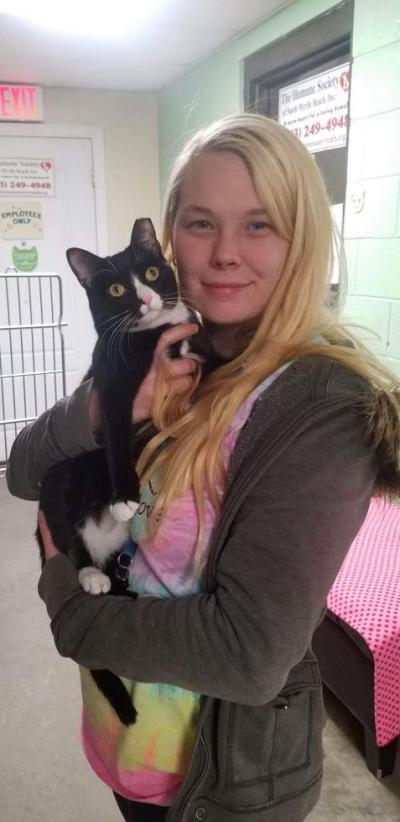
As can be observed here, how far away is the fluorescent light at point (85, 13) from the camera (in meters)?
2.48

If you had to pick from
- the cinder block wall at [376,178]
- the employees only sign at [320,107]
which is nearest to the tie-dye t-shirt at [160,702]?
the cinder block wall at [376,178]

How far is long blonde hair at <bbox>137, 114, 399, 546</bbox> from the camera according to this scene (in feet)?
2.50

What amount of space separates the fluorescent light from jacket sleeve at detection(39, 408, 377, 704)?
2569 mm

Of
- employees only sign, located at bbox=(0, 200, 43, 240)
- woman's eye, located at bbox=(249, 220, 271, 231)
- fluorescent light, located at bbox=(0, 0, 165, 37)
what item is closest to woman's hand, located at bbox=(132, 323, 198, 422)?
woman's eye, located at bbox=(249, 220, 271, 231)

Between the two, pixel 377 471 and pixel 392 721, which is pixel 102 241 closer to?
pixel 392 721

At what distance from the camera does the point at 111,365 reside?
98 centimetres

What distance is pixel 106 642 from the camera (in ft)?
2.37

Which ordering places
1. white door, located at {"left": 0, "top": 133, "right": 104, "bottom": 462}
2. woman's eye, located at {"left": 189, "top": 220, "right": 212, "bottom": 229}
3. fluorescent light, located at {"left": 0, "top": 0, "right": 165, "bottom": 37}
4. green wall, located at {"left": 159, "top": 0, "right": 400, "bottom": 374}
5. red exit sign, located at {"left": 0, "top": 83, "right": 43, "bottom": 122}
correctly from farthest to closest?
1. white door, located at {"left": 0, "top": 133, "right": 104, "bottom": 462}
2. red exit sign, located at {"left": 0, "top": 83, "right": 43, "bottom": 122}
3. fluorescent light, located at {"left": 0, "top": 0, "right": 165, "bottom": 37}
4. green wall, located at {"left": 159, "top": 0, "right": 400, "bottom": 374}
5. woman's eye, located at {"left": 189, "top": 220, "right": 212, "bottom": 229}

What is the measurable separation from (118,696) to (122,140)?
408cm

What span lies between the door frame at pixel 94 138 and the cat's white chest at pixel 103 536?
3.54 metres

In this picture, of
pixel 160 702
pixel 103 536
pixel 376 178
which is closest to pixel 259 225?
pixel 103 536

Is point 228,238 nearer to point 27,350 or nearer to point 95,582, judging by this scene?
point 95,582

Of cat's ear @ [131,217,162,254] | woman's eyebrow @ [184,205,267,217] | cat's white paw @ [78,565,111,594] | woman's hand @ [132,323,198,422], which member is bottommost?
A: cat's white paw @ [78,565,111,594]

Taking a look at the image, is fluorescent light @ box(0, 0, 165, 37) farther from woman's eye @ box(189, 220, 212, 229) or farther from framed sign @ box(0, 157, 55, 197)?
woman's eye @ box(189, 220, 212, 229)
